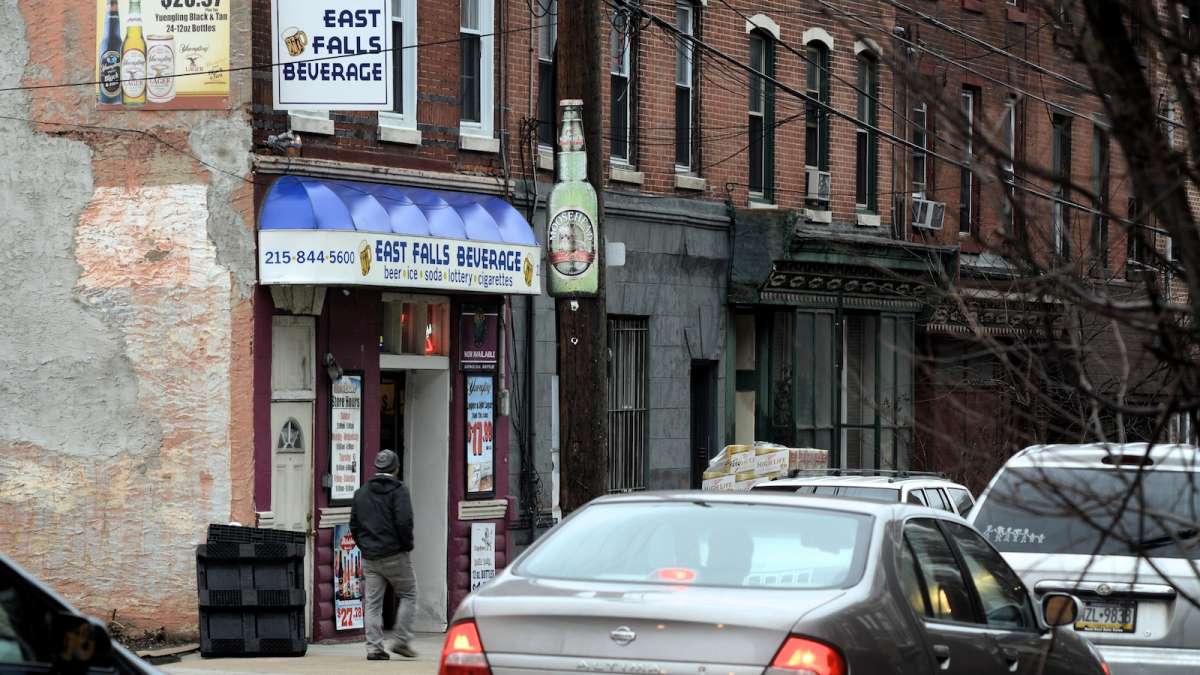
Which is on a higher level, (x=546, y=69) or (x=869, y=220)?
(x=546, y=69)

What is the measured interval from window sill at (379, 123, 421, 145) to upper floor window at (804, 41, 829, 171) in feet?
28.6

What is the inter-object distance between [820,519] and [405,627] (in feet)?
30.0

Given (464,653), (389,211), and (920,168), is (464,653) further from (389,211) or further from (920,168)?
(920,168)

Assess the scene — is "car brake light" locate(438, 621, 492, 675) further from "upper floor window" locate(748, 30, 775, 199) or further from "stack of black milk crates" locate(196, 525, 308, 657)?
"upper floor window" locate(748, 30, 775, 199)

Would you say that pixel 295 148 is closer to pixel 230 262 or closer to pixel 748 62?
pixel 230 262

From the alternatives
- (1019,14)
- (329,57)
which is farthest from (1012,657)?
(1019,14)

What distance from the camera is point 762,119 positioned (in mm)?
25906

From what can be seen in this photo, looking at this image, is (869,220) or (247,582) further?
(869,220)

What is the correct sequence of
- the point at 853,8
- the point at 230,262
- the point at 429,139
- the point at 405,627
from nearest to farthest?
the point at 405,627 → the point at 230,262 → the point at 429,139 → the point at 853,8

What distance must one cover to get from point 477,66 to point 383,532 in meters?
6.45

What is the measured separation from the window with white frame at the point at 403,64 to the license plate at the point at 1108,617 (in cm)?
1065

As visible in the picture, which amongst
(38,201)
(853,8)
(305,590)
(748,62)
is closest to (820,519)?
(305,590)

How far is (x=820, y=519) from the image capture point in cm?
780

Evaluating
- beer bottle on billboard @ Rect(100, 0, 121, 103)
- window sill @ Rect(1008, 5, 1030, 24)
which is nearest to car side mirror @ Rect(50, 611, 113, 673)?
beer bottle on billboard @ Rect(100, 0, 121, 103)
